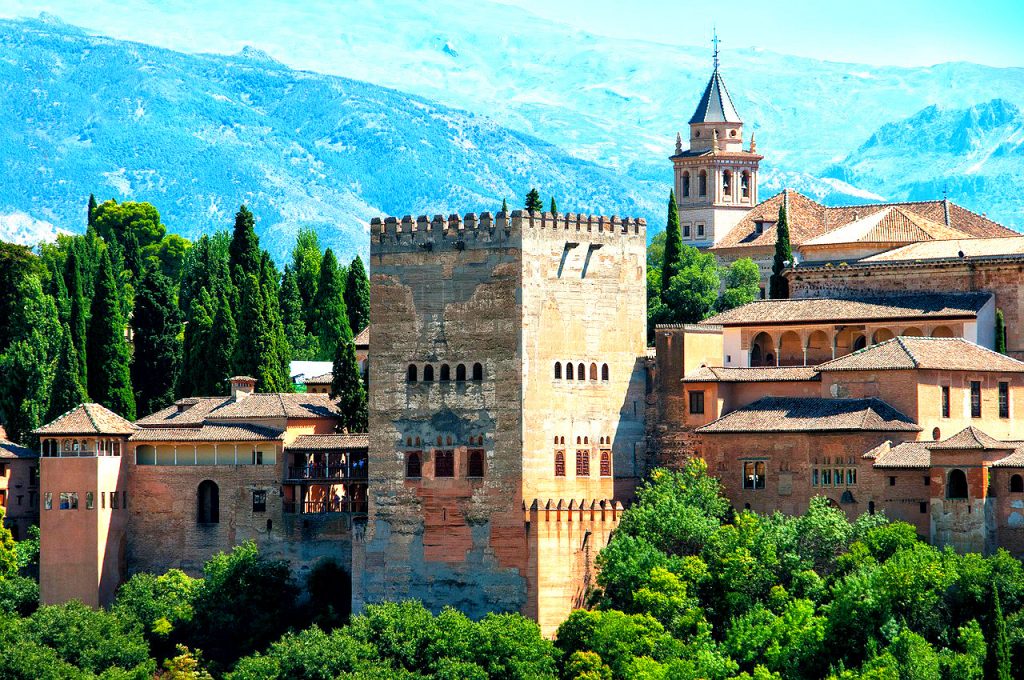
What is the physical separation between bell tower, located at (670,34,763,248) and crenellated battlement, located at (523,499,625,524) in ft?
119

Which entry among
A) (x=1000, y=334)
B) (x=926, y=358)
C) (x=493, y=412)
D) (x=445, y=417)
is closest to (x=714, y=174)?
(x=1000, y=334)

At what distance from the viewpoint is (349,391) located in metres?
72.9

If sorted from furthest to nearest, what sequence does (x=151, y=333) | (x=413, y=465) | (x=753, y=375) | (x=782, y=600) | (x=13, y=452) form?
(x=151, y=333) < (x=13, y=452) < (x=753, y=375) < (x=413, y=465) < (x=782, y=600)

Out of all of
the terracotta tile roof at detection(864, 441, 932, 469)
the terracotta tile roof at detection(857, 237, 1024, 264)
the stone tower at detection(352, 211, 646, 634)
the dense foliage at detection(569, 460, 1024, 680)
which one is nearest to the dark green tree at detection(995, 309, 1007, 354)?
the terracotta tile roof at detection(857, 237, 1024, 264)

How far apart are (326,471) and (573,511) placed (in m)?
9.37

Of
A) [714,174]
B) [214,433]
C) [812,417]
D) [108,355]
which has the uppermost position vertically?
[714,174]

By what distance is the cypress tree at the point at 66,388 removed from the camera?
76.6 metres

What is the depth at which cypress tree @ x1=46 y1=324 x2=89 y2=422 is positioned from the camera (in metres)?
76.6

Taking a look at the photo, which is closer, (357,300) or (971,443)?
(971,443)

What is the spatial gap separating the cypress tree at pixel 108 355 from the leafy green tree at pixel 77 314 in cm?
30

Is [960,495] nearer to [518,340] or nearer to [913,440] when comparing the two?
[913,440]

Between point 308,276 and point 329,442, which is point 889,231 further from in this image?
point 308,276

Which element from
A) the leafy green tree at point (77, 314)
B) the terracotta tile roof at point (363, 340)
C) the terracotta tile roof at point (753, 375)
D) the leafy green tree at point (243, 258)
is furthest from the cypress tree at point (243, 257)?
the terracotta tile roof at point (753, 375)

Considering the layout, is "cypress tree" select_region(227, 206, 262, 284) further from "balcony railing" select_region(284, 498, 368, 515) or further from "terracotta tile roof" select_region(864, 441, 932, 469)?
"terracotta tile roof" select_region(864, 441, 932, 469)
